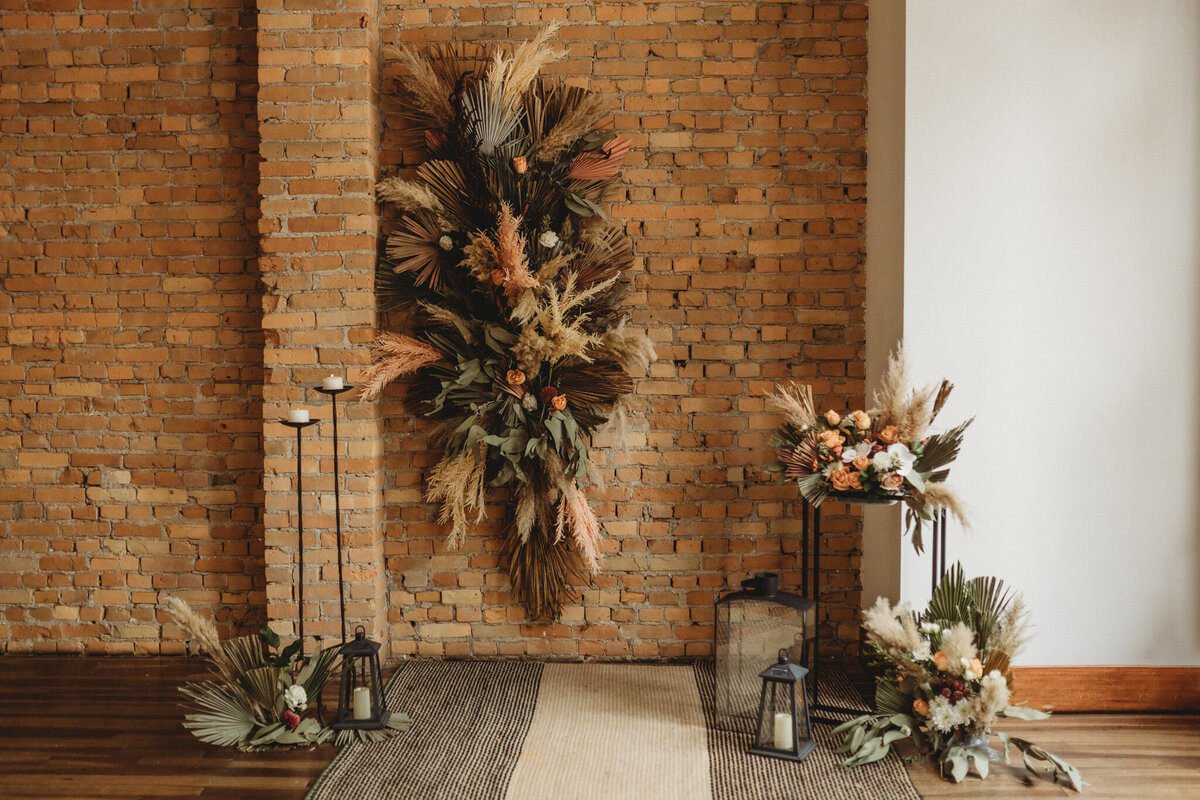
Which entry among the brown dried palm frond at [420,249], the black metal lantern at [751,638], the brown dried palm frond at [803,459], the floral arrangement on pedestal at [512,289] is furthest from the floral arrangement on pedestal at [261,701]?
the brown dried palm frond at [803,459]

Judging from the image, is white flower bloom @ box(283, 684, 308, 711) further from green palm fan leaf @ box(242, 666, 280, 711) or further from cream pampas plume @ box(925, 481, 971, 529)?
cream pampas plume @ box(925, 481, 971, 529)

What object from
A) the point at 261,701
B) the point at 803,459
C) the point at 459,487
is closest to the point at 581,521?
the point at 459,487

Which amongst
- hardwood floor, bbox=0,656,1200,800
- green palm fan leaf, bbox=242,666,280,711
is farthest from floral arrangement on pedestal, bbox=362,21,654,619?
hardwood floor, bbox=0,656,1200,800

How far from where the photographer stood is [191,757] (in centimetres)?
250

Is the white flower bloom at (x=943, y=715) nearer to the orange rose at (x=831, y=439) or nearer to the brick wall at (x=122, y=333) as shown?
the orange rose at (x=831, y=439)

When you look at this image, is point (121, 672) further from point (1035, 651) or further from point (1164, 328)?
point (1164, 328)

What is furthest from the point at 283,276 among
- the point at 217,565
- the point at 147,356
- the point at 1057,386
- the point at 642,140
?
the point at 1057,386

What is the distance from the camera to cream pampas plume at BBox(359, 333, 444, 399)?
298 cm

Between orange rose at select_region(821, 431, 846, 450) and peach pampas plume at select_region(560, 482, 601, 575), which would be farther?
peach pampas plume at select_region(560, 482, 601, 575)

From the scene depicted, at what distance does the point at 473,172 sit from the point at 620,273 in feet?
2.35

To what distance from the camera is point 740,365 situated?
3.23 metres

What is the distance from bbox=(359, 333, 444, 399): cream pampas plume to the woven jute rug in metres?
1.20

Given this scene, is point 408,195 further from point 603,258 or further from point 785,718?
point 785,718

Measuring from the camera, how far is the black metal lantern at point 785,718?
2400 mm
